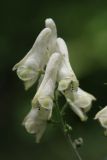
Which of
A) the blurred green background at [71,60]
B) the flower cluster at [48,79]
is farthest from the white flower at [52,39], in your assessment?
the blurred green background at [71,60]

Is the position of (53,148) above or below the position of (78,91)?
below

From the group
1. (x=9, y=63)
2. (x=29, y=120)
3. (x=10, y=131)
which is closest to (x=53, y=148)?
(x=10, y=131)

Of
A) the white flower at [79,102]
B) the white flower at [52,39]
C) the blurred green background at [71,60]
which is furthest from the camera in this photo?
the blurred green background at [71,60]

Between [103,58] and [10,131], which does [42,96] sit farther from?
[10,131]

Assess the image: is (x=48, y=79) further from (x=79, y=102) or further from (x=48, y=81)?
(x=79, y=102)

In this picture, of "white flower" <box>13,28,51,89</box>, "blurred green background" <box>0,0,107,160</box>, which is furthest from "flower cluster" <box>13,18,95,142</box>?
"blurred green background" <box>0,0,107,160</box>

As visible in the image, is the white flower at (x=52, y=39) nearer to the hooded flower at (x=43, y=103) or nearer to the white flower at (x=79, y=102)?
the hooded flower at (x=43, y=103)

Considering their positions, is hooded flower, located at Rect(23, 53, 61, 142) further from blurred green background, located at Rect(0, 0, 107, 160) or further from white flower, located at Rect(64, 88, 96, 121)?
blurred green background, located at Rect(0, 0, 107, 160)

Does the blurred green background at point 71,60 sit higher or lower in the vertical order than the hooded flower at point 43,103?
lower

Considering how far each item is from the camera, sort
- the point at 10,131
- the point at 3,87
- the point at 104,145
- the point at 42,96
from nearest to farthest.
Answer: the point at 42,96
the point at 104,145
the point at 10,131
the point at 3,87
